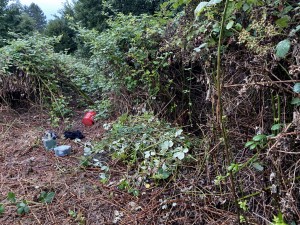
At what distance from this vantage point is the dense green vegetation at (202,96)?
1.33 m

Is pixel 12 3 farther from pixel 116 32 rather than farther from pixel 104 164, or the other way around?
pixel 104 164

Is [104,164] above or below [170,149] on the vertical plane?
below

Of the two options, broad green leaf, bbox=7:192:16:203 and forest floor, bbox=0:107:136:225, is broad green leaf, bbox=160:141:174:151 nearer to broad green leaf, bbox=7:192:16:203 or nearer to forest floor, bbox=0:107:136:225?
forest floor, bbox=0:107:136:225

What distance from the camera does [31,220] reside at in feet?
5.65

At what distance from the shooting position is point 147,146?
2.13 meters

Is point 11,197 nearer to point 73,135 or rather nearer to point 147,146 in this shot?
point 147,146

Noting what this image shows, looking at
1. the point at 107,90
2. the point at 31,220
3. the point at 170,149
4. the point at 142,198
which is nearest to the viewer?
the point at 31,220

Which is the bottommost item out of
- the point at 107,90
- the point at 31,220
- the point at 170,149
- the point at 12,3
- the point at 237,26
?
the point at 31,220

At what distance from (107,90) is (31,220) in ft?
Result: 6.38

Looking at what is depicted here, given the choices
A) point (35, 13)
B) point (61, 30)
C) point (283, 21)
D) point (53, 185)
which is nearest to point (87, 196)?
point (53, 185)

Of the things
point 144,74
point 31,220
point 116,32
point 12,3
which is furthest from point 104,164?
point 12,3

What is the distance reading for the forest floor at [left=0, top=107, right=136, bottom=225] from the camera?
5.75 feet

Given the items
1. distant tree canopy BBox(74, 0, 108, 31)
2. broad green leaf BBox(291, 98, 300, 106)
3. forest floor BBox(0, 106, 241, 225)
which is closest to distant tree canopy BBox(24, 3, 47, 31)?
distant tree canopy BBox(74, 0, 108, 31)

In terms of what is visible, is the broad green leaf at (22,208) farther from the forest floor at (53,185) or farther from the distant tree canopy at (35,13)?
the distant tree canopy at (35,13)
